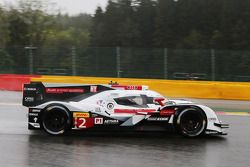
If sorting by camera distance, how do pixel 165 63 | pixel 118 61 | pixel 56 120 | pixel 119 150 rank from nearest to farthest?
pixel 119 150 < pixel 56 120 < pixel 165 63 < pixel 118 61

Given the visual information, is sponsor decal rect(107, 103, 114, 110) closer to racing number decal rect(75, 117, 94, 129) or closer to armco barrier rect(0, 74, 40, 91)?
racing number decal rect(75, 117, 94, 129)

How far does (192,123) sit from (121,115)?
1.44 m

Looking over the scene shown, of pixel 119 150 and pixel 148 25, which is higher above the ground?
pixel 148 25

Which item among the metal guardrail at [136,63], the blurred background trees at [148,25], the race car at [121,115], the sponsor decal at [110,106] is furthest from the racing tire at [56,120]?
the blurred background trees at [148,25]

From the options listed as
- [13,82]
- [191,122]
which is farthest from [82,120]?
[13,82]

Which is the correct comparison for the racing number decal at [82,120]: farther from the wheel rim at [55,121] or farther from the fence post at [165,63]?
the fence post at [165,63]

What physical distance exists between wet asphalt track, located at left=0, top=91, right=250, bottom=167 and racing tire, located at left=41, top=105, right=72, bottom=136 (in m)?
0.19

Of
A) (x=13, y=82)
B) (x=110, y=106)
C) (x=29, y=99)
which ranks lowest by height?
(x=110, y=106)

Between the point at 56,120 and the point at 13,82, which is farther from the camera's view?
the point at 13,82

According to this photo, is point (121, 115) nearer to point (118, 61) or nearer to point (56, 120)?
point (56, 120)

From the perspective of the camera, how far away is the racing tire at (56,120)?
9781 mm

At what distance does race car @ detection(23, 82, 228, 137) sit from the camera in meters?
9.77

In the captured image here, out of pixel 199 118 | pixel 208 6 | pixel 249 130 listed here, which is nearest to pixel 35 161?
pixel 199 118

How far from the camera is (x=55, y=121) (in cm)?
989
